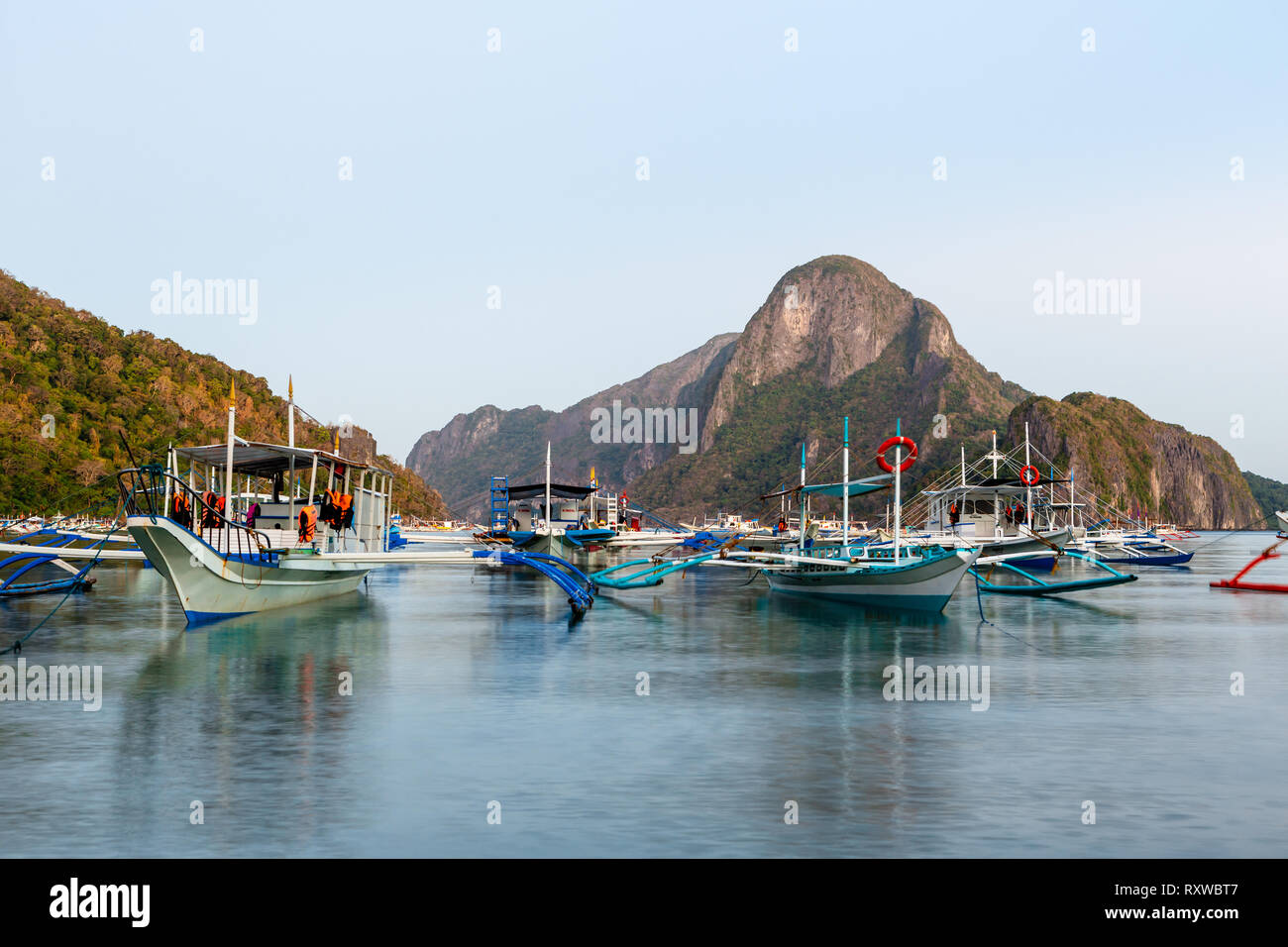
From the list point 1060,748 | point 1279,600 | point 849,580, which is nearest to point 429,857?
point 1060,748

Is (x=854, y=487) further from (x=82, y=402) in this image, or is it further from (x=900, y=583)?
(x=82, y=402)

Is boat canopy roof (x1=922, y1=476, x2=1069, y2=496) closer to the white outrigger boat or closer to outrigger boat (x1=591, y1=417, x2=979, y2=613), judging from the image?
outrigger boat (x1=591, y1=417, x2=979, y2=613)

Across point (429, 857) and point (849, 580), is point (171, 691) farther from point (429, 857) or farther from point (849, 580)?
point (849, 580)

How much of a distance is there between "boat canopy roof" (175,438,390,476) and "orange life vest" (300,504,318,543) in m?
1.61

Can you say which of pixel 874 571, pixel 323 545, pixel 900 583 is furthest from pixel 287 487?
pixel 900 583

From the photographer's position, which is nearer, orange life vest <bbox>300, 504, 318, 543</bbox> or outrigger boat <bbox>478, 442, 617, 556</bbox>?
orange life vest <bbox>300, 504, 318, 543</bbox>

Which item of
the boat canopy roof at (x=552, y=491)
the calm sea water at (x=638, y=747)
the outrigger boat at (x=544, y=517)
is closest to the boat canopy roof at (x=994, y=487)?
the calm sea water at (x=638, y=747)

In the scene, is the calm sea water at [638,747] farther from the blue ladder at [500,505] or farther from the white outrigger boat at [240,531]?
the blue ladder at [500,505]

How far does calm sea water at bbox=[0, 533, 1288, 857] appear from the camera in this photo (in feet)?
35.0

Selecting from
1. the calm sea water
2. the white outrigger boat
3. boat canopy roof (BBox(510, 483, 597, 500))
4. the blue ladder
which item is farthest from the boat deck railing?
boat canopy roof (BBox(510, 483, 597, 500))

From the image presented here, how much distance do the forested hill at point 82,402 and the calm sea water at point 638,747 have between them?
60.3m

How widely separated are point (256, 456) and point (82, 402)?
253 ft
